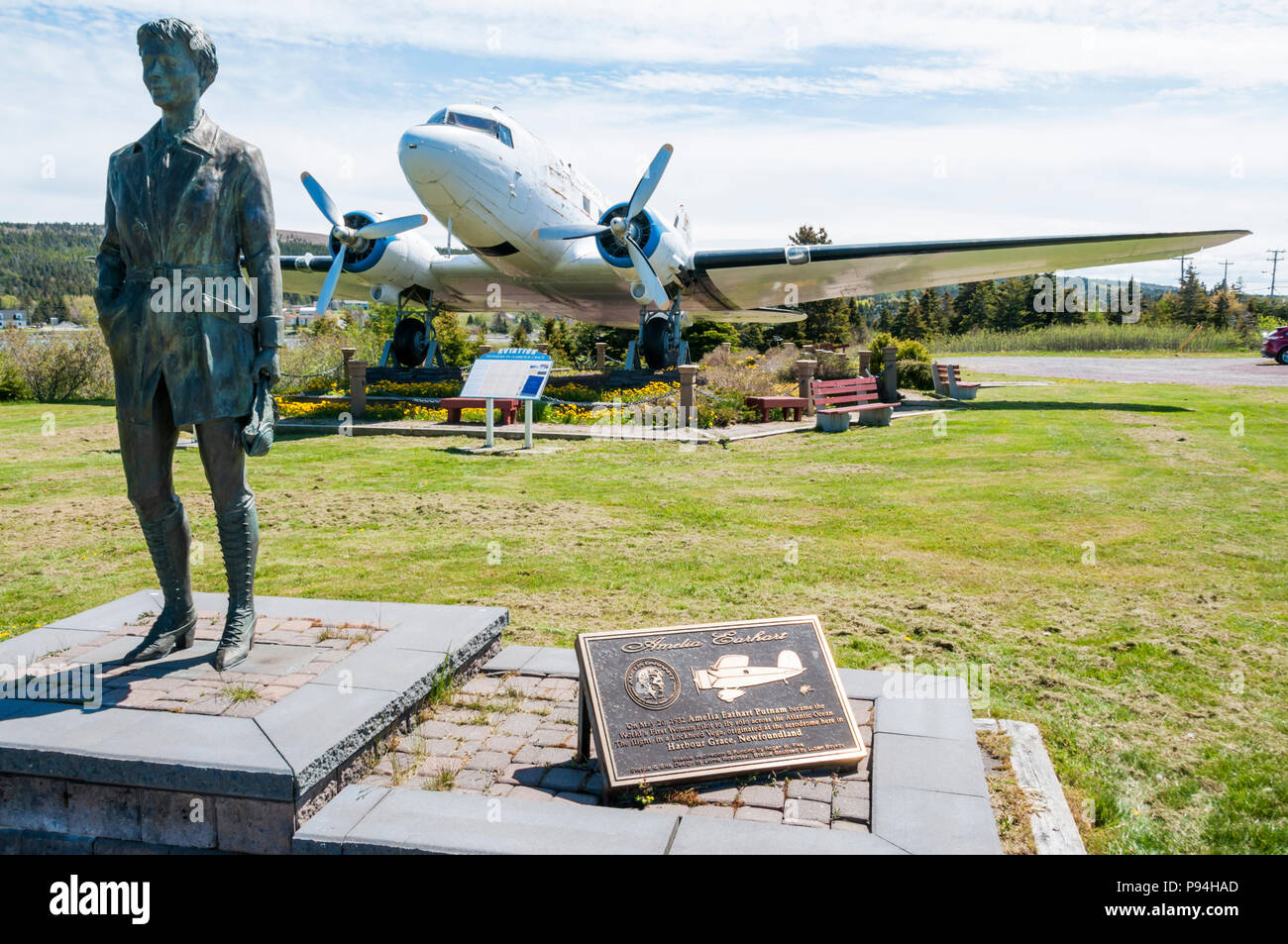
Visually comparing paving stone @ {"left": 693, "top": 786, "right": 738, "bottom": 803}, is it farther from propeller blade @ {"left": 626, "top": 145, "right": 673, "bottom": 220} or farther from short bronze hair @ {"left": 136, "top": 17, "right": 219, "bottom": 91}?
propeller blade @ {"left": 626, "top": 145, "right": 673, "bottom": 220}

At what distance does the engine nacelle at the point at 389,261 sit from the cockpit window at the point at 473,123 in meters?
4.27

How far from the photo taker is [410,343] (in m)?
23.9

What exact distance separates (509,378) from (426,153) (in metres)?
6.30

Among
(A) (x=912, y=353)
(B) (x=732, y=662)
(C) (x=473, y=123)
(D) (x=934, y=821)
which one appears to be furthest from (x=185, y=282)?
(A) (x=912, y=353)

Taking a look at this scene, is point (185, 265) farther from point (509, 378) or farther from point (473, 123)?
point (473, 123)

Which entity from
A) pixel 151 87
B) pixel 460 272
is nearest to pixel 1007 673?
pixel 151 87

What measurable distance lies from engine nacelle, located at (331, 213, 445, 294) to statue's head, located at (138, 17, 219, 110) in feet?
59.6

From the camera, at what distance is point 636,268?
1978 cm

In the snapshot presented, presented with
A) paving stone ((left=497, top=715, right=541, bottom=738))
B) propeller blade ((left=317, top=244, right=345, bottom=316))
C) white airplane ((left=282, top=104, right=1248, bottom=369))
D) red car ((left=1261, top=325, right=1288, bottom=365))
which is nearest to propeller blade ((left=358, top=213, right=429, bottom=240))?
white airplane ((left=282, top=104, right=1248, bottom=369))

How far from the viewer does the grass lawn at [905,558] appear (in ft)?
14.1

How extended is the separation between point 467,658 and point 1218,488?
9.11 meters

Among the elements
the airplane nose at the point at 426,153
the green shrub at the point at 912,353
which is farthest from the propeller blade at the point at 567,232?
the green shrub at the point at 912,353

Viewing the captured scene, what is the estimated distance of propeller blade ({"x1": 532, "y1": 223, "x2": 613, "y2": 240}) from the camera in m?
19.4
